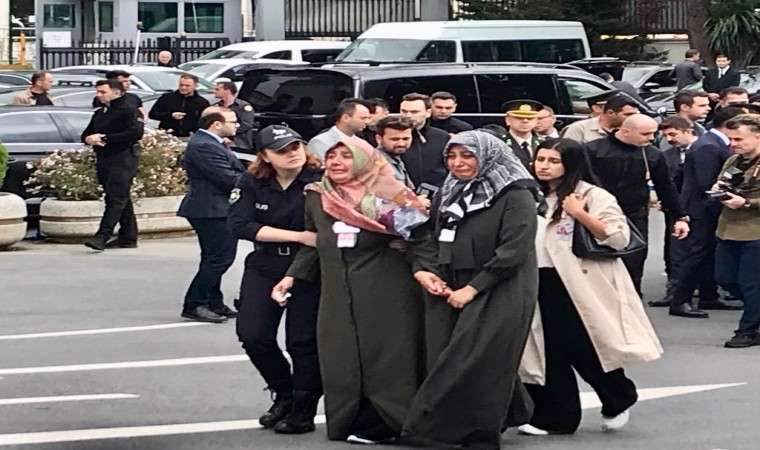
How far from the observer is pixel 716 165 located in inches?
464

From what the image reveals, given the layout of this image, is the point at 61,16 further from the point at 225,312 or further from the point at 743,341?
the point at 743,341

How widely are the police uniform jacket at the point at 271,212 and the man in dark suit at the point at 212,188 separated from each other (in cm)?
314

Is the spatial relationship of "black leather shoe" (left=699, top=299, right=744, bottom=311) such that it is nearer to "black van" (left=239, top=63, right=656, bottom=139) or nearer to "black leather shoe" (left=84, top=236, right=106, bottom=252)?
"black van" (left=239, top=63, right=656, bottom=139)

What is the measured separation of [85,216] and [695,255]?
6.80 meters

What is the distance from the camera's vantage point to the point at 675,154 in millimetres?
12742

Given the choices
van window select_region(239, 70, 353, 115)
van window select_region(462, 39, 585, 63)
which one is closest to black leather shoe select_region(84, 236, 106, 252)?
van window select_region(239, 70, 353, 115)

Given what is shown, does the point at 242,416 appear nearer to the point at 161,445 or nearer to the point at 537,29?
the point at 161,445

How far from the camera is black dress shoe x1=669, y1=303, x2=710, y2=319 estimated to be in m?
12.3

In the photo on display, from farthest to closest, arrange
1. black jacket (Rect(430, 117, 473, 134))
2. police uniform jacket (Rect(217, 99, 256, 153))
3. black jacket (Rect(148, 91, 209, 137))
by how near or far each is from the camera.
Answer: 1. black jacket (Rect(148, 91, 209, 137))
2. police uniform jacket (Rect(217, 99, 256, 153))
3. black jacket (Rect(430, 117, 473, 134))

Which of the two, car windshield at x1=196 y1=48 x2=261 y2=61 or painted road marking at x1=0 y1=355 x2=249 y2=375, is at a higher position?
car windshield at x1=196 y1=48 x2=261 y2=61

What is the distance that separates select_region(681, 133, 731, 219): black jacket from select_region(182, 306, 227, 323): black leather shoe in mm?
3722

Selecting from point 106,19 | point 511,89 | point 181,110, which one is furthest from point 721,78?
point 106,19

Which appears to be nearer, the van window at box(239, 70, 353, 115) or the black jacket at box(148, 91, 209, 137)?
the van window at box(239, 70, 353, 115)

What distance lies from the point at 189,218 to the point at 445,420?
15.0 feet
